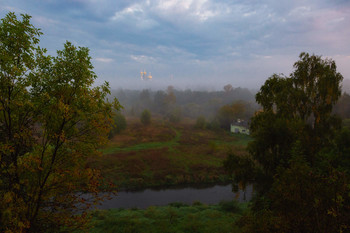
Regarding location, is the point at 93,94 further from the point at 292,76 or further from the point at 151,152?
the point at 151,152

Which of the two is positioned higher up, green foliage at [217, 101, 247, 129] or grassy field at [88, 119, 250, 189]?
green foliage at [217, 101, 247, 129]

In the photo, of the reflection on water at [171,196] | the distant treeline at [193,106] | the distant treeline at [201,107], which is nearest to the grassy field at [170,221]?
the reflection on water at [171,196]

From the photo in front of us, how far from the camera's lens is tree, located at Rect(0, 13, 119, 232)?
21.1 feet

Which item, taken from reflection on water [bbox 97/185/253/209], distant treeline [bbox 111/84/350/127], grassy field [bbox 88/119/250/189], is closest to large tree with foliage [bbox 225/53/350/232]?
distant treeline [bbox 111/84/350/127]

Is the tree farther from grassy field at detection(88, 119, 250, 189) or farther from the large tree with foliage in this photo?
grassy field at detection(88, 119, 250, 189)

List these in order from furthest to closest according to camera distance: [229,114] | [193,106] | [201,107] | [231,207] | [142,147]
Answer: [201,107], [193,106], [229,114], [142,147], [231,207]

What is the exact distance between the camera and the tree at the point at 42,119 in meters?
6.44

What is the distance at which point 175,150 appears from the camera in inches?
1988

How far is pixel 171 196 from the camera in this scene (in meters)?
29.4

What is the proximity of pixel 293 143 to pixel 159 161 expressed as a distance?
33.5 m

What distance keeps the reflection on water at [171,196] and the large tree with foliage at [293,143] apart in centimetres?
1515

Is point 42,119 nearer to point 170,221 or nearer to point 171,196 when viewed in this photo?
point 170,221

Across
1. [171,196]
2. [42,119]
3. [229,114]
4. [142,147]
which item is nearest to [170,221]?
[171,196]

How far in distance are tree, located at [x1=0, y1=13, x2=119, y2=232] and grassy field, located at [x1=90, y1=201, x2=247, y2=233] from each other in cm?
924
